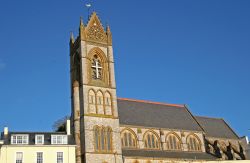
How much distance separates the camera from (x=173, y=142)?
8144 cm

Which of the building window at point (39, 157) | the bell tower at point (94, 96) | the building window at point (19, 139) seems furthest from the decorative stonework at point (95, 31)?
the building window at point (39, 157)

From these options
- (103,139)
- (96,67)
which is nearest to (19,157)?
(103,139)

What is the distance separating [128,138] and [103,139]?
24.7 ft

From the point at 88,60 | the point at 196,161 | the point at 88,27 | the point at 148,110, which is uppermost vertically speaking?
the point at 88,27

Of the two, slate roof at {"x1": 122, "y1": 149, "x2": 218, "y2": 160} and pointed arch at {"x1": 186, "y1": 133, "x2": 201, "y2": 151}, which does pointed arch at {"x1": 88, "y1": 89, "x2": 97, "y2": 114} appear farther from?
pointed arch at {"x1": 186, "y1": 133, "x2": 201, "y2": 151}

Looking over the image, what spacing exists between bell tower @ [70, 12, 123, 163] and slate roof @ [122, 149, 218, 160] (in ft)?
10.9

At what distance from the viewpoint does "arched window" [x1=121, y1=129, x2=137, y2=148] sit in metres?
75.0

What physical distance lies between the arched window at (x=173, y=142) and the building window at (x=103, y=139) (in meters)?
15.0

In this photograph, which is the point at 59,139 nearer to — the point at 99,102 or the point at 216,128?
the point at 99,102

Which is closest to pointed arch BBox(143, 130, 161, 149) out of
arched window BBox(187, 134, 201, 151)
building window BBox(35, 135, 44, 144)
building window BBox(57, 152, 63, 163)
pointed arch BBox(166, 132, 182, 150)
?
pointed arch BBox(166, 132, 182, 150)

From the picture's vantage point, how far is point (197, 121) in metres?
89.3

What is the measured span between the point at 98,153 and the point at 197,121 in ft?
96.6

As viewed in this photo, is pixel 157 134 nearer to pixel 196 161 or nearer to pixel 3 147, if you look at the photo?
pixel 196 161

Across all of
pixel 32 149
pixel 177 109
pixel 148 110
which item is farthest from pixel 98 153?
pixel 177 109
